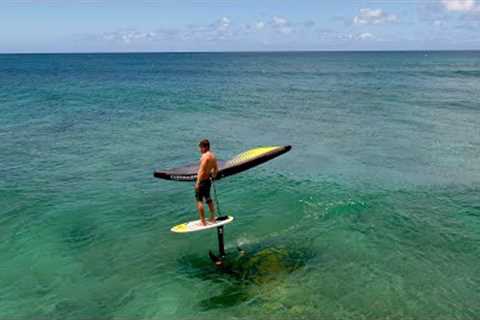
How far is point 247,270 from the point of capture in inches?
496

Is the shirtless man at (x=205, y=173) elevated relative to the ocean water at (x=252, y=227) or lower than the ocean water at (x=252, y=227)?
elevated

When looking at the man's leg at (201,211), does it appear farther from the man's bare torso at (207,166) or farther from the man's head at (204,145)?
the man's head at (204,145)


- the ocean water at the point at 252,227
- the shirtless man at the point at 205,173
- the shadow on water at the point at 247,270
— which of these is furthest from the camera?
the shirtless man at the point at 205,173

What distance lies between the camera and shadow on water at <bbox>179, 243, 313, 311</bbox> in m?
11.4

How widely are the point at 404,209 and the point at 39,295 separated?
13.4 m

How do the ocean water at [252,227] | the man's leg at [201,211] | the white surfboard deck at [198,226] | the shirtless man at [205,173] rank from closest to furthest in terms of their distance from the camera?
the ocean water at [252,227]
the shirtless man at [205,173]
the white surfboard deck at [198,226]
the man's leg at [201,211]

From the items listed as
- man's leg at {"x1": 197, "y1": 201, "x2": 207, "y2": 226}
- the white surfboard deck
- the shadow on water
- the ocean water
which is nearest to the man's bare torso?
man's leg at {"x1": 197, "y1": 201, "x2": 207, "y2": 226}

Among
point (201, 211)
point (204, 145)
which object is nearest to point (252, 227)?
point (201, 211)

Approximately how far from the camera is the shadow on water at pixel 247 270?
11.4 m

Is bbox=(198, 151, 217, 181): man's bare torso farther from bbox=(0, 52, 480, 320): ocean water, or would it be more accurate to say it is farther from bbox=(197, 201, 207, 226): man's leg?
bbox=(0, 52, 480, 320): ocean water

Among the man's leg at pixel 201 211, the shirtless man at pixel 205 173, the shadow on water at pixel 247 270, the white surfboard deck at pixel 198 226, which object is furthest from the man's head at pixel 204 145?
the shadow on water at pixel 247 270

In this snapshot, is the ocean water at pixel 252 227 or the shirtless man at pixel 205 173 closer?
the ocean water at pixel 252 227

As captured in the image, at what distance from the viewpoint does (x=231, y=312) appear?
10.8m

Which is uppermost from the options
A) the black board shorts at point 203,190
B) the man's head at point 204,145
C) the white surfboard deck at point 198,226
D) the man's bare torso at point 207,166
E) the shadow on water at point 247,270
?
the man's head at point 204,145
